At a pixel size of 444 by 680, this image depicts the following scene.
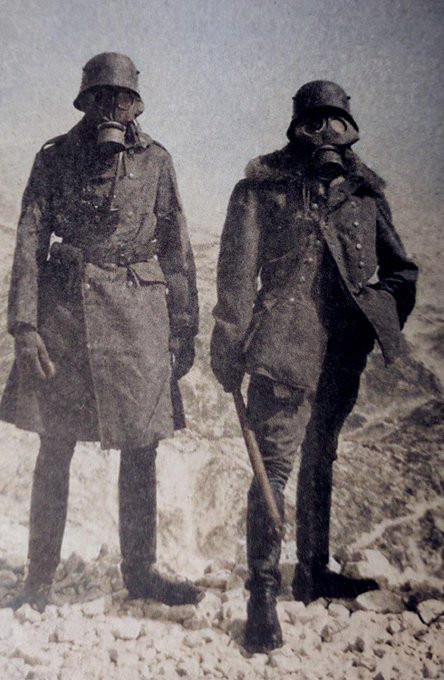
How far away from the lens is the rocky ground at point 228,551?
1.92 metres

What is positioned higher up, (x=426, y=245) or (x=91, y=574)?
(x=426, y=245)

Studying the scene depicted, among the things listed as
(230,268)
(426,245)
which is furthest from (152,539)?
(426,245)

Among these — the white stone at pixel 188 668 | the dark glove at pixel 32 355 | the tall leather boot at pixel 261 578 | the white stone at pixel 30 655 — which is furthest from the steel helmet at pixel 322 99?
the white stone at pixel 30 655

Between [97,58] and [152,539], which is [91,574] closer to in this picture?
[152,539]

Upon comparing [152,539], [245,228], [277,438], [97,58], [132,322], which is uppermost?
[97,58]

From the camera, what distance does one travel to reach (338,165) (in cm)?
219

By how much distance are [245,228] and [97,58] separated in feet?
3.20

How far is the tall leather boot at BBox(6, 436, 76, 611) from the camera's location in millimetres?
2254

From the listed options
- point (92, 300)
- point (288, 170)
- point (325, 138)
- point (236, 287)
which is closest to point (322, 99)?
point (325, 138)

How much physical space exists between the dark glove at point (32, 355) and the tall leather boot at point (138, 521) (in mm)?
515

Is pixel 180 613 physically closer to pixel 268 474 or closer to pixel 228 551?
pixel 228 551

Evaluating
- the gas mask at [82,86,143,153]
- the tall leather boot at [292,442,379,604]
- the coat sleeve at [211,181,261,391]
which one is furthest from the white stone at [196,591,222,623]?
the gas mask at [82,86,143,153]

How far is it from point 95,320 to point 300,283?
86 cm

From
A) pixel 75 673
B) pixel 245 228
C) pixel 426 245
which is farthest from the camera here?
pixel 426 245
